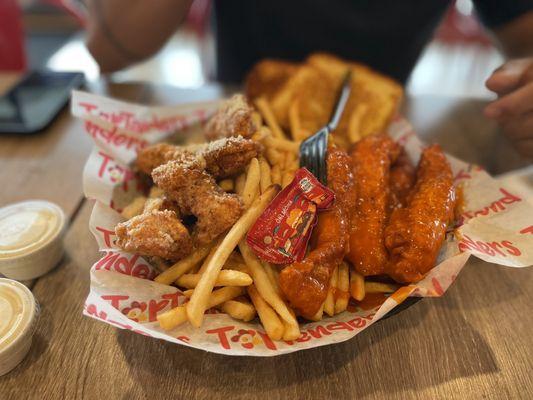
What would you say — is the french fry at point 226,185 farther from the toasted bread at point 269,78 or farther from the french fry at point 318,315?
the toasted bread at point 269,78

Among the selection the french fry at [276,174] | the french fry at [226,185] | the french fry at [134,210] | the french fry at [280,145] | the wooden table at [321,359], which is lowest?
the wooden table at [321,359]

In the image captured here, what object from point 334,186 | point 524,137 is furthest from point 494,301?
point 524,137

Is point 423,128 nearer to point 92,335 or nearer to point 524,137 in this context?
point 524,137

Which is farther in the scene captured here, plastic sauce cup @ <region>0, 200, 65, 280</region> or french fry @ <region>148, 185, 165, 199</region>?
french fry @ <region>148, 185, 165, 199</region>

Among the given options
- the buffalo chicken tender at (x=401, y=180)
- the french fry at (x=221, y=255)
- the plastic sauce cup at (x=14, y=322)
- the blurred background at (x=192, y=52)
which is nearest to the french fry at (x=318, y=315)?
the french fry at (x=221, y=255)

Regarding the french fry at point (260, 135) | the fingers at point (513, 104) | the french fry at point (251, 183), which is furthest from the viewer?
the fingers at point (513, 104)

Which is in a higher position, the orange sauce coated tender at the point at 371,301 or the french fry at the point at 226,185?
the french fry at the point at 226,185

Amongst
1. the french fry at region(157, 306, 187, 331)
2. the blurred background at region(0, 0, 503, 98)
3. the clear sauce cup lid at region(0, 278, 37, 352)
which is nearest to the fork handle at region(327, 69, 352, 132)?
the french fry at region(157, 306, 187, 331)

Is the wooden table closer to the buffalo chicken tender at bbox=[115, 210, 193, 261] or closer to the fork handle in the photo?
the buffalo chicken tender at bbox=[115, 210, 193, 261]
